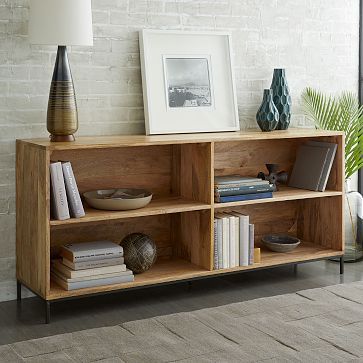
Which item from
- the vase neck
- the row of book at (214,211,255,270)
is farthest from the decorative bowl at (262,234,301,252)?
the vase neck

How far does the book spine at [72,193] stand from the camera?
3869 mm

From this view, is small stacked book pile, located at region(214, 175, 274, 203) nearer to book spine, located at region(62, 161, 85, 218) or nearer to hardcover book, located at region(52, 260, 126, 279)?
hardcover book, located at region(52, 260, 126, 279)

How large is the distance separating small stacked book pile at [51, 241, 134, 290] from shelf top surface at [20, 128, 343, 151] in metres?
0.53

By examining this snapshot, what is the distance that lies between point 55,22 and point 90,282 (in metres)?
1.25

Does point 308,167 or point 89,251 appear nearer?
point 89,251

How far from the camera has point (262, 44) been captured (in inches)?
187

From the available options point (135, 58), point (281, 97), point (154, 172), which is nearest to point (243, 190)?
point (154, 172)

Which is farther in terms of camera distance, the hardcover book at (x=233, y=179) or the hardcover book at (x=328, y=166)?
the hardcover book at (x=328, y=166)

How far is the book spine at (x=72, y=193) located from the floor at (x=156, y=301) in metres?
0.51

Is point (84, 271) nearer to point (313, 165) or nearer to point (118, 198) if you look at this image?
point (118, 198)

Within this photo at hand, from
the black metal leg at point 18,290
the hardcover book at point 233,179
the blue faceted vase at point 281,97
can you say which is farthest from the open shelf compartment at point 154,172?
the blue faceted vase at point 281,97

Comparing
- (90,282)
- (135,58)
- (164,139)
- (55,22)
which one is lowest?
(90,282)

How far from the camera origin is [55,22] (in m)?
3.80

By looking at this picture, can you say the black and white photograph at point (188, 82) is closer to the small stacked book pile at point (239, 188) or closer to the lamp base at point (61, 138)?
the small stacked book pile at point (239, 188)
